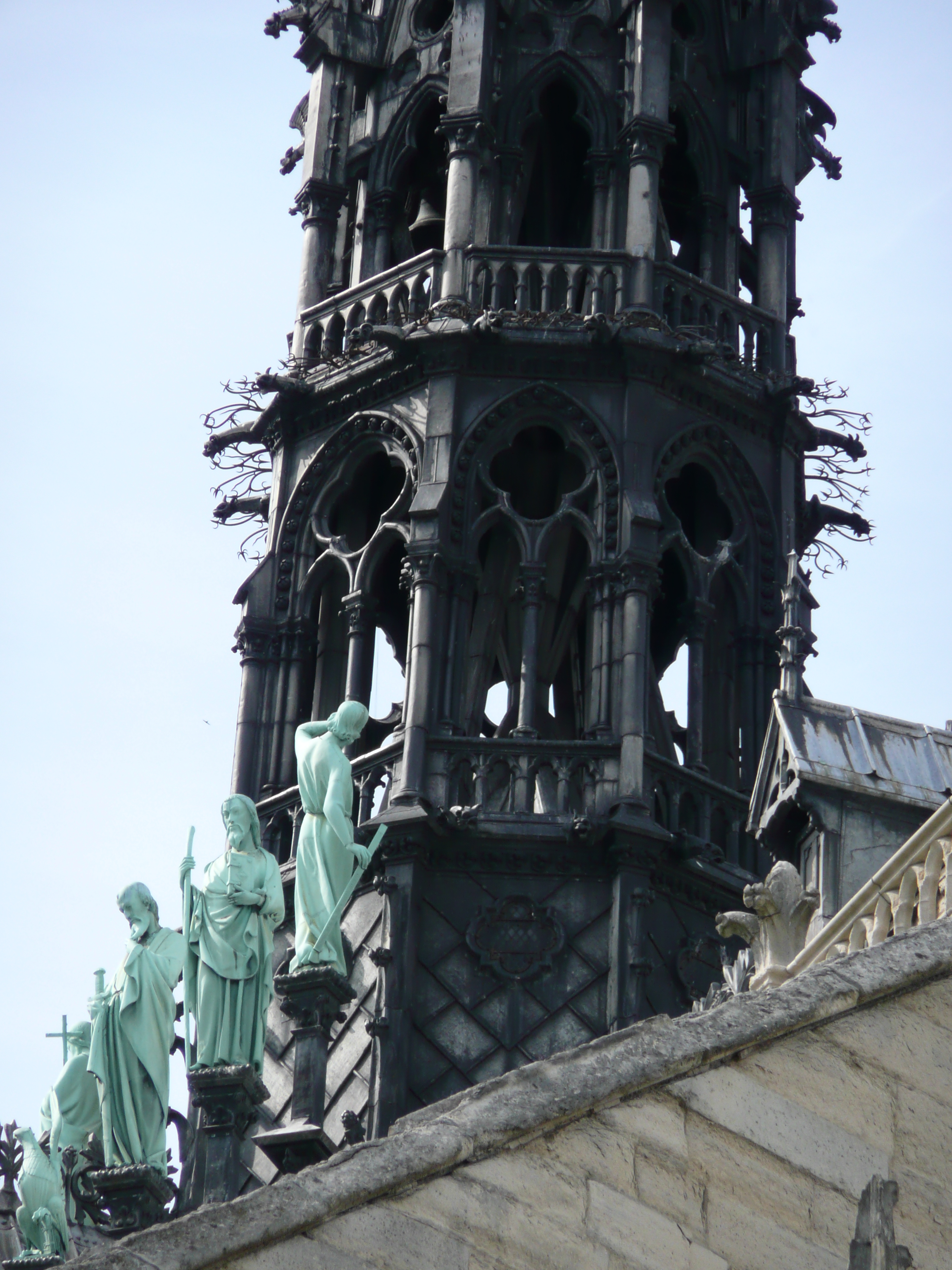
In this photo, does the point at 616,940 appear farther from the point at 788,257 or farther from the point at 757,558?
the point at 788,257

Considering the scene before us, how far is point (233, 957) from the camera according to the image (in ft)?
72.3

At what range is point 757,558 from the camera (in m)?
29.2

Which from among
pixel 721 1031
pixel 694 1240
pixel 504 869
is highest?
pixel 504 869

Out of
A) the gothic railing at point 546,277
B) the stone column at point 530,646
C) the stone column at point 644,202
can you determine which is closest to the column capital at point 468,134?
the gothic railing at point 546,277

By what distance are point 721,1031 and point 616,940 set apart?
1574 centimetres

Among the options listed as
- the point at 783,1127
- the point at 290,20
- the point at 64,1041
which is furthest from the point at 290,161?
the point at 783,1127

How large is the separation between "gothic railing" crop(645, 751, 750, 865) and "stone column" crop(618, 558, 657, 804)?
0.51 feet

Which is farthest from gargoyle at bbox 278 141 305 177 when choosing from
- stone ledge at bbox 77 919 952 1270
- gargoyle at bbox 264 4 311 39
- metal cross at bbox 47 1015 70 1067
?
stone ledge at bbox 77 919 952 1270

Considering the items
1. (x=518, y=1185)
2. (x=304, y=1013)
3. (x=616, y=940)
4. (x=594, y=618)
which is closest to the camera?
(x=518, y=1185)

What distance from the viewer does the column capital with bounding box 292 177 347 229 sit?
1227 inches

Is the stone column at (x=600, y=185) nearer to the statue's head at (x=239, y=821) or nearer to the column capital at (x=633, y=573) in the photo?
the column capital at (x=633, y=573)

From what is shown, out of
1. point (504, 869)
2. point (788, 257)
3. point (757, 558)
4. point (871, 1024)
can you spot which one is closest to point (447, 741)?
point (504, 869)

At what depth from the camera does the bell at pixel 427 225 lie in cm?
3114

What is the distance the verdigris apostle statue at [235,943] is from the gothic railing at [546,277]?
25.9ft
